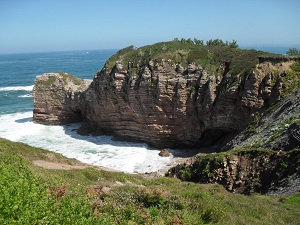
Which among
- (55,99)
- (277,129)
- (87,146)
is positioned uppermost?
(277,129)

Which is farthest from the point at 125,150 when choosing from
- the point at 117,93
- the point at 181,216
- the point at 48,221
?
the point at 48,221

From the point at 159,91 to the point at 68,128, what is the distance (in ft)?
61.8

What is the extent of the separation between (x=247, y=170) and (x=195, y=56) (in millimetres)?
22914

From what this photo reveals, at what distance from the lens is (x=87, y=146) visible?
43469 mm

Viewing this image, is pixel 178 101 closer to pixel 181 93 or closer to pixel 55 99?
pixel 181 93

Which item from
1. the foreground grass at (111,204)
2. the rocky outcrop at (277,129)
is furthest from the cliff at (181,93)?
the foreground grass at (111,204)

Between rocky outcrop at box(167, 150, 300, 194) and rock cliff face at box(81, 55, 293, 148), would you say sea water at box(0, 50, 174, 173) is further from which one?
rocky outcrop at box(167, 150, 300, 194)

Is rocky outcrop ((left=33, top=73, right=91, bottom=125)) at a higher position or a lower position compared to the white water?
higher

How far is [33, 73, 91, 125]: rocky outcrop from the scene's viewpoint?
2037 inches

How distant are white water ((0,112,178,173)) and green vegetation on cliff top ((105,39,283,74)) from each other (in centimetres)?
1206

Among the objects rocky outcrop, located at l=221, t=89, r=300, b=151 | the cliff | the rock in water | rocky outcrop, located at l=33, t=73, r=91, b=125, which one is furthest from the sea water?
rocky outcrop, located at l=221, t=89, r=300, b=151

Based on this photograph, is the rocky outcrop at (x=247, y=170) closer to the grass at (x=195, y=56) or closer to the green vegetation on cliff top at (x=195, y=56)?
the grass at (x=195, y=56)

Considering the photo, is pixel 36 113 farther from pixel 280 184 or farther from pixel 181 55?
pixel 280 184

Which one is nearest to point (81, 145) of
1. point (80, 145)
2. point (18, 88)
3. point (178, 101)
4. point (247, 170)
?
point (80, 145)
